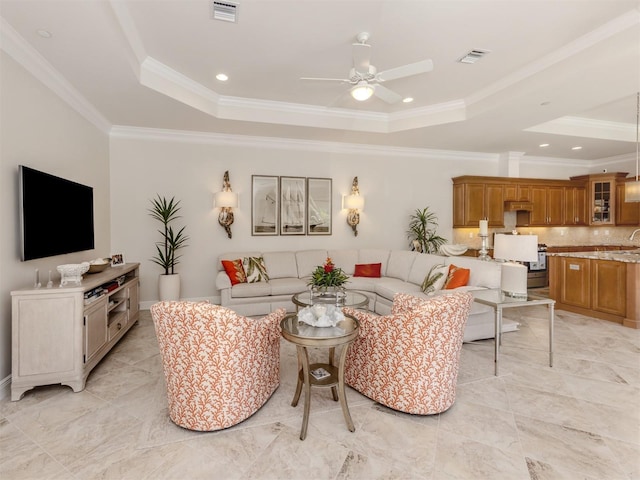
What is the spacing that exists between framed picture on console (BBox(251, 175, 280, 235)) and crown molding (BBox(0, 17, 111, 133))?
2.43 metres

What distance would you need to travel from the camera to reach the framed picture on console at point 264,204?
5758 millimetres

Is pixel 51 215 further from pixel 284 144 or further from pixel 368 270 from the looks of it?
pixel 368 270

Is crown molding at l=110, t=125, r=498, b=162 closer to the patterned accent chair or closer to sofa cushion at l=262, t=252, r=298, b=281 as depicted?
sofa cushion at l=262, t=252, r=298, b=281

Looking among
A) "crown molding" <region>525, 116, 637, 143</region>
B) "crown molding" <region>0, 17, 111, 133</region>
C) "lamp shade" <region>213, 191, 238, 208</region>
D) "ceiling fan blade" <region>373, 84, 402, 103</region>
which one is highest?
"crown molding" <region>525, 116, 637, 143</region>

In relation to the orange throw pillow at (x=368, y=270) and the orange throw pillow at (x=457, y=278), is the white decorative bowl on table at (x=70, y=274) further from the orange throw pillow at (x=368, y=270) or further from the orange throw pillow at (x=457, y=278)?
the orange throw pillow at (x=457, y=278)

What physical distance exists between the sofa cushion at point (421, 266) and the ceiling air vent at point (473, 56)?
2.51 meters

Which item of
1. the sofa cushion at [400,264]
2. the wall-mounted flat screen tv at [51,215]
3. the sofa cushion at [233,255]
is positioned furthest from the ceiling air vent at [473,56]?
the wall-mounted flat screen tv at [51,215]

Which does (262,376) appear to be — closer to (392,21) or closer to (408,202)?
(392,21)

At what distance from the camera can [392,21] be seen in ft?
9.53

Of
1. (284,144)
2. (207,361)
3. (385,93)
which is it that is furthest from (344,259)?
(207,361)

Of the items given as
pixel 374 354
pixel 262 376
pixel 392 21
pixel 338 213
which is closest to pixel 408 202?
pixel 338 213

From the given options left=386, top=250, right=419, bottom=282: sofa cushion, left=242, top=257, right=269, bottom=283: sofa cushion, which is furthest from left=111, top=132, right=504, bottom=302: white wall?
left=386, top=250, right=419, bottom=282: sofa cushion

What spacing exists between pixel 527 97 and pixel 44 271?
551 centimetres

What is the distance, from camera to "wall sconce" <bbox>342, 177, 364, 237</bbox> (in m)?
6.05
